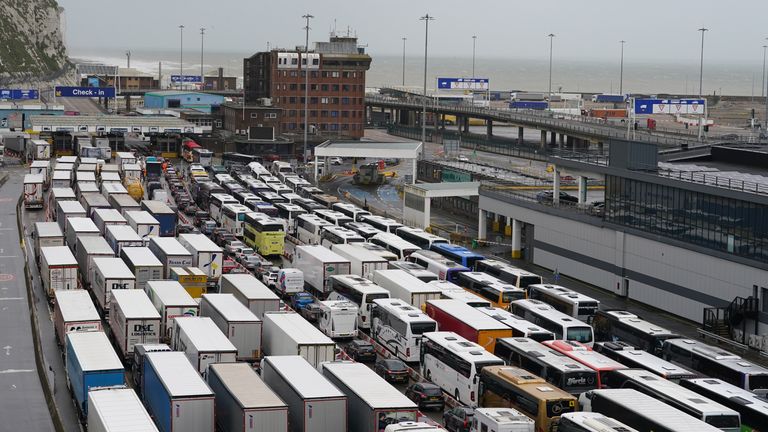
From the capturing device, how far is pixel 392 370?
31.5m

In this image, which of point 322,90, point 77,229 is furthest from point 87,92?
point 77,229

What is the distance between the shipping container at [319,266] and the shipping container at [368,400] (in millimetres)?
14304

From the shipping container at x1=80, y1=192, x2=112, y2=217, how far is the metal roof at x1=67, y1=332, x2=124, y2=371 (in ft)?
80.2

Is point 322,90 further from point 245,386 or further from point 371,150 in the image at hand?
point 245,386

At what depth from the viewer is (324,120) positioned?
105125mm

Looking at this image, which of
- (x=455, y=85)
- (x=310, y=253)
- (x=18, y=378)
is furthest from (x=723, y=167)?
(x=455, y=85)

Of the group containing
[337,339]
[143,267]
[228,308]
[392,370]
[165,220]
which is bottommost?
[337,339]

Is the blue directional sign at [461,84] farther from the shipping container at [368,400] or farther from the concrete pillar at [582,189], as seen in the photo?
the shipping container at [368,400]

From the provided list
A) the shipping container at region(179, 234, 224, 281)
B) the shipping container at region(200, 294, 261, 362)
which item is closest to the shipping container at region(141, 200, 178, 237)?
the shipping container at region(179, 234, 224, 281)

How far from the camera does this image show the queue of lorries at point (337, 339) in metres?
24.9

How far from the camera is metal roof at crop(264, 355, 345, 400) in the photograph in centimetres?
2502

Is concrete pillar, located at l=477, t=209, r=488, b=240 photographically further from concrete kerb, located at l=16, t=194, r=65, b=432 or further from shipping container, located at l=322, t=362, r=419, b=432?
shipping container, located at l=322, t=362, r=419, b=432

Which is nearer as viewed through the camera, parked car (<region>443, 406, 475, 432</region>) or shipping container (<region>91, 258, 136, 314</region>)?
parked car (<region>443, 406, 475, 432</region>)

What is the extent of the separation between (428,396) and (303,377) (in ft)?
14.9
